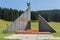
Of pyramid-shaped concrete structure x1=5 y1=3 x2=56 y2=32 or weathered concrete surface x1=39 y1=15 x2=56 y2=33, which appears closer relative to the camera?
weathered concrete surface x1=39 y1=15 x2=56 y2=33

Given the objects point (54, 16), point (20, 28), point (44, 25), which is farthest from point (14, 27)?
point (54, 16)

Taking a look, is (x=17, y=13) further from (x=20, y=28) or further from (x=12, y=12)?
(x=20, y=28)

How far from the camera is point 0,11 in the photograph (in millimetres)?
95438

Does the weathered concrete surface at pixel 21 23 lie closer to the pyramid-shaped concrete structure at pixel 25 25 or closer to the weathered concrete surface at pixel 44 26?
the pyramid-shaped concrete structure at pixel 25 25

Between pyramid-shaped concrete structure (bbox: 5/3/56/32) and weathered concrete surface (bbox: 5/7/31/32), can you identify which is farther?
weathered concrete surface (bbox: 5/7/31/32)

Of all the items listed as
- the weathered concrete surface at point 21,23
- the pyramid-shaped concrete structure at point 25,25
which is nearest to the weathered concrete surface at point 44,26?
the pyramid-shaped concrete structure at point 25,25

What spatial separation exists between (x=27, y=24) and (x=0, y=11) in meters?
64.7

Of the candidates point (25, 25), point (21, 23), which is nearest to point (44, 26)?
point (25, 25)

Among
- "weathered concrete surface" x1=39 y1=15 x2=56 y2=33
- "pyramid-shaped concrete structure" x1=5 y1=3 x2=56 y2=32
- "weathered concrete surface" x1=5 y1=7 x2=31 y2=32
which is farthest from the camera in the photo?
"weathered concrete surface" x1=5 y1=7 x2=31 y2=32

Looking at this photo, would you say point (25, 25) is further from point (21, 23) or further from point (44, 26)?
point (44, 26)

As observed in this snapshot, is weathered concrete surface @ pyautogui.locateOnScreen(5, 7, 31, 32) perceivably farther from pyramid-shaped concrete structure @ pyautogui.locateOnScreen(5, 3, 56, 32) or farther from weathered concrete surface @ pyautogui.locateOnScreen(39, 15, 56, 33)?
weathered concrete surface @ pyautogui.locateOnScreen(39, 15, 56, 33)

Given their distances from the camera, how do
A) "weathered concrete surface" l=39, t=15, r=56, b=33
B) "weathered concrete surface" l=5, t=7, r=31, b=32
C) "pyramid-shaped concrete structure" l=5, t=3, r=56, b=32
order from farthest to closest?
"weathered concrete surface" l=5, t=7, r=31, b=32 → "pyramid-shaped concrete structure" l=5, t=3, r=56, b=32 → "weathered concrete surface" l=39, t=15, r=56, b=33

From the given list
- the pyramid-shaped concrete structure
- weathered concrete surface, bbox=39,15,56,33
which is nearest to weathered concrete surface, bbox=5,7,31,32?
the pyramid-shaped concrete structure

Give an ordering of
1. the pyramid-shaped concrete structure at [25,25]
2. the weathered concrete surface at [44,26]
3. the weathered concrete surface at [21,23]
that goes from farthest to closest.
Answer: the weathered concrete surface at [21,23] → the pyramid-shaped concrete structure at [25,25] → the weathered concrete surface at [44,26]
